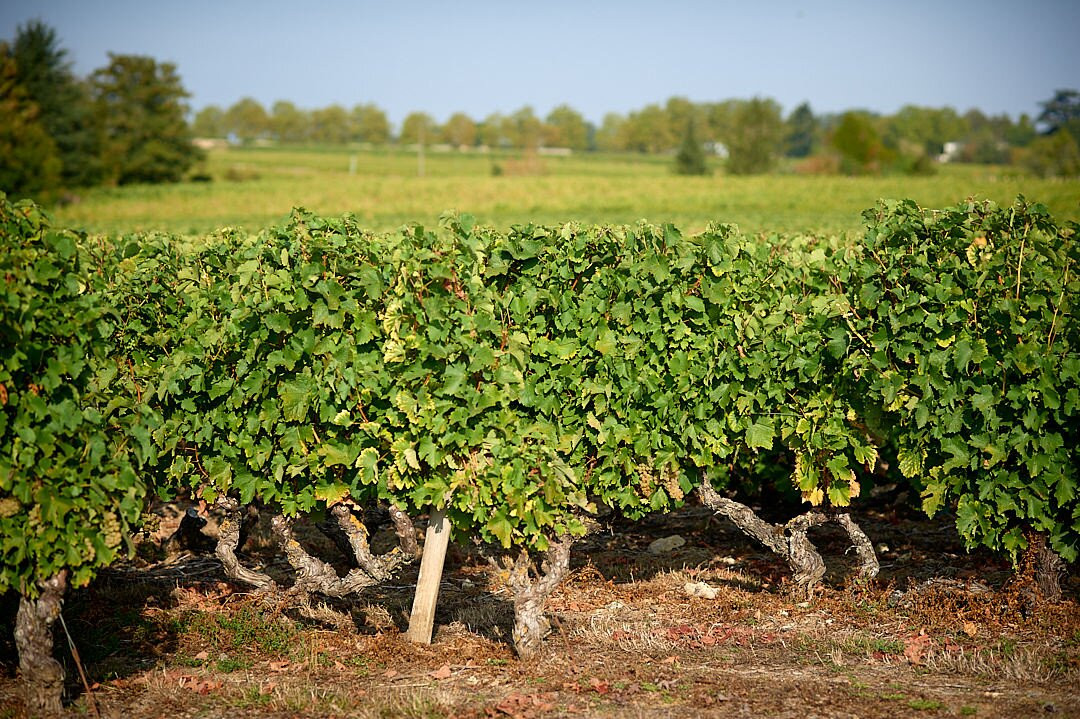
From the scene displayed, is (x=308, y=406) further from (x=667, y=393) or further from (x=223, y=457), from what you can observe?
(x=667, y=393)

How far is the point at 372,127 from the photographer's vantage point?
188m

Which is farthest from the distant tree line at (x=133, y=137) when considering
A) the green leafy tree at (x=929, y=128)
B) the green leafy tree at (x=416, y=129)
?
the green leafy tree at (x=416, y=129)

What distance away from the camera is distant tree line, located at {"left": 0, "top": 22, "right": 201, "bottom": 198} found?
62.1m

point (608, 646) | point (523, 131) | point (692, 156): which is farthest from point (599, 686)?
point (523, 131)

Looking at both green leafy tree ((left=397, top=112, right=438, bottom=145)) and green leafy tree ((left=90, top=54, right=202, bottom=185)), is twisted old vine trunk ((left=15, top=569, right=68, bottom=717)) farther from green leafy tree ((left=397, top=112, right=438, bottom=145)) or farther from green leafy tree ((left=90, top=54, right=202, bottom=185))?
green leafy tree ((left=397, top=112, right=438, bottom=145))

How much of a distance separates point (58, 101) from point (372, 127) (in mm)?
117050

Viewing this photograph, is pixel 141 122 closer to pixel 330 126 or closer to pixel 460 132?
pixel 460 132

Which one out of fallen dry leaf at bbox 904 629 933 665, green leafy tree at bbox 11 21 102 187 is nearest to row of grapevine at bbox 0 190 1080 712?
fallen dry leaf at bbox 904 629 933 665

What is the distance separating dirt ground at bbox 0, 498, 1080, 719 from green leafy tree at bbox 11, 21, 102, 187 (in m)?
74.2

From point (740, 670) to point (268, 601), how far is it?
10.8 ft

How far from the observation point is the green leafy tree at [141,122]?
80.6 m

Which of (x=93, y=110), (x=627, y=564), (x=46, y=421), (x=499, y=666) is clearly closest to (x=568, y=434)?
(x=499, y=666)

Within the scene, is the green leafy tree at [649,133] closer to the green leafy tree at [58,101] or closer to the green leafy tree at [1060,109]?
the green leafy tree at [1060,109]

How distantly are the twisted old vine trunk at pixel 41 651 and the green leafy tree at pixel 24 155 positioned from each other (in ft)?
206
